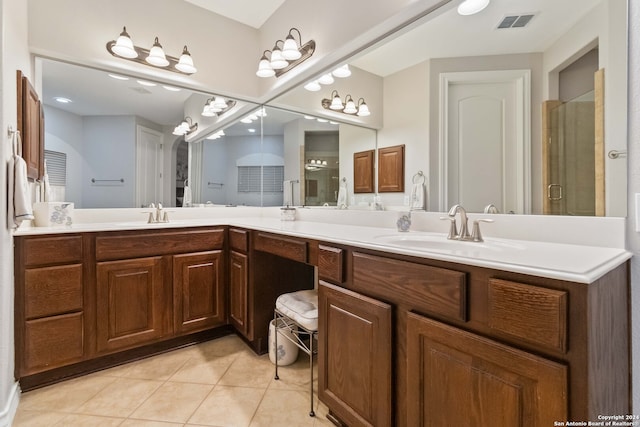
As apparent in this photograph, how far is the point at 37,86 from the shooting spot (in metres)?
1.95

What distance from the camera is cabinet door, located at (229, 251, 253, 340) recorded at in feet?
6.72

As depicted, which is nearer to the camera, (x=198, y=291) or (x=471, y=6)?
(x=471, y=6)

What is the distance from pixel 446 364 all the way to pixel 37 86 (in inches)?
107

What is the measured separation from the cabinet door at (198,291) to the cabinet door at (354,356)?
1.15 m

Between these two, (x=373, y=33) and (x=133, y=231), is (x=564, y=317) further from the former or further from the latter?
(x=133, y=231)

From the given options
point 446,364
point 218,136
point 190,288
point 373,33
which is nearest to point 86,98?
point 218,136

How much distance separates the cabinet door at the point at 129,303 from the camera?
5.96 feet

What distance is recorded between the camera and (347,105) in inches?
83.4

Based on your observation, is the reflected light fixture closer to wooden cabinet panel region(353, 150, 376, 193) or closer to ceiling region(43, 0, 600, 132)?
ceiling region(43, 0, 600, 132)

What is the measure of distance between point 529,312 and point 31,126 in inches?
96.9

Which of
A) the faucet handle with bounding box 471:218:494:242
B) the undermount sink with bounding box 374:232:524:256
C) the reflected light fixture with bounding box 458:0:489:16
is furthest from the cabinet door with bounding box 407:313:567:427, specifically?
the reflected light fixture with bounding box 458:0:489:16

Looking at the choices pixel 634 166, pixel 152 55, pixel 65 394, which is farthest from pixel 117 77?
pixel 634 166

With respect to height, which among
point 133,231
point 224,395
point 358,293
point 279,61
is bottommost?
point 224,395

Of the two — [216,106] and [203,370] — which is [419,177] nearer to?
[203,370]
